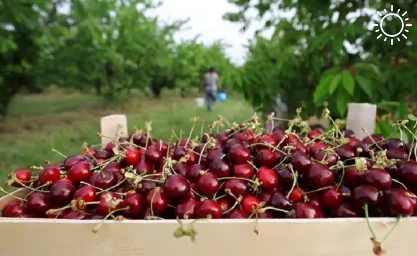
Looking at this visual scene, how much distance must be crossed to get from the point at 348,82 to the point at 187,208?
4.48 ft

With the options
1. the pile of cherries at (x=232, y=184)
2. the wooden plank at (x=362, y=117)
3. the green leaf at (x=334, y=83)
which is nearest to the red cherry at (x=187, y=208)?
the pile of cherries at (x=232, y=184)

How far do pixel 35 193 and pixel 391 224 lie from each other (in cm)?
80

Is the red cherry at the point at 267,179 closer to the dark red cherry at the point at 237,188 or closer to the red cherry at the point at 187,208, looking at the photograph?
the dark red cherry at the point at 237,188

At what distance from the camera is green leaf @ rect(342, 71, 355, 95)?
1917 millimetres

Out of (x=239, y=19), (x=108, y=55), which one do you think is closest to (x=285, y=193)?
(x=239, y=19)

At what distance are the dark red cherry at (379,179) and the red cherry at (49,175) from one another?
74cm

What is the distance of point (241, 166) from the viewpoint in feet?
3.11

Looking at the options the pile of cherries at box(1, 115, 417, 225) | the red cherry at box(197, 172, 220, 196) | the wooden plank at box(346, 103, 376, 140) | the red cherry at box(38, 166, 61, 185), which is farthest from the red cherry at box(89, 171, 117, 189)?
the wooden plank at box(346, 103, 376, 140)

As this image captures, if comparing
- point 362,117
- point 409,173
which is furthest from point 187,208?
point 362,117

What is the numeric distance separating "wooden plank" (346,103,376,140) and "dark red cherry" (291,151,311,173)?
2.28 ft

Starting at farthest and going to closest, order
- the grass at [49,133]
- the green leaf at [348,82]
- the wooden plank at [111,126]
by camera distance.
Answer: the grass at [49,133], the green leaf at [348,82], the wooden plank at [111,126]

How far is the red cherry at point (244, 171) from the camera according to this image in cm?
94

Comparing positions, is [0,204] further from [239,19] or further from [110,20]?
[110,20]

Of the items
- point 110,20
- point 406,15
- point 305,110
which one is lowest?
point 305,110
